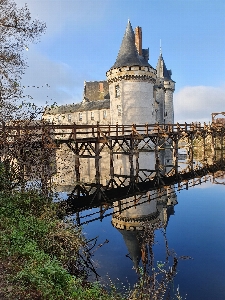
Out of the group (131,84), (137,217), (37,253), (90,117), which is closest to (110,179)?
(137,217)

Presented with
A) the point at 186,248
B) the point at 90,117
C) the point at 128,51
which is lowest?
the point at 186,248

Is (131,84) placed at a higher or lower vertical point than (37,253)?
higher

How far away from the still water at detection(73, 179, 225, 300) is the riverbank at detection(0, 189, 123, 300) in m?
1.42

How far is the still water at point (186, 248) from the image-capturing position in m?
9.11

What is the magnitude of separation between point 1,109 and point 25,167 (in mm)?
3143

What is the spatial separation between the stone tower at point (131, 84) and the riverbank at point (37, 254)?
61.0ft

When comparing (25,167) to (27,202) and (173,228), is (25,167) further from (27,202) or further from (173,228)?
(173,228)

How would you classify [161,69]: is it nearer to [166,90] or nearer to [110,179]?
[166,90]

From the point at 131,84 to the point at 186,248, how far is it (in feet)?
60.8

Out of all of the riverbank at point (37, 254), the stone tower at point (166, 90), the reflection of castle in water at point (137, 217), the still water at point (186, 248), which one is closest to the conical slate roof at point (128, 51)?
the stone tower at point (166, 90)

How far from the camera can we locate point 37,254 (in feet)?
18.0

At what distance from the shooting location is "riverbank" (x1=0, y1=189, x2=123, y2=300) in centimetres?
449

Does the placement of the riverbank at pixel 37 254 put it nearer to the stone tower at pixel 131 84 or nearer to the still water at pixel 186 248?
the still water at pixel 186 248

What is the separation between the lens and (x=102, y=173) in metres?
33.7
